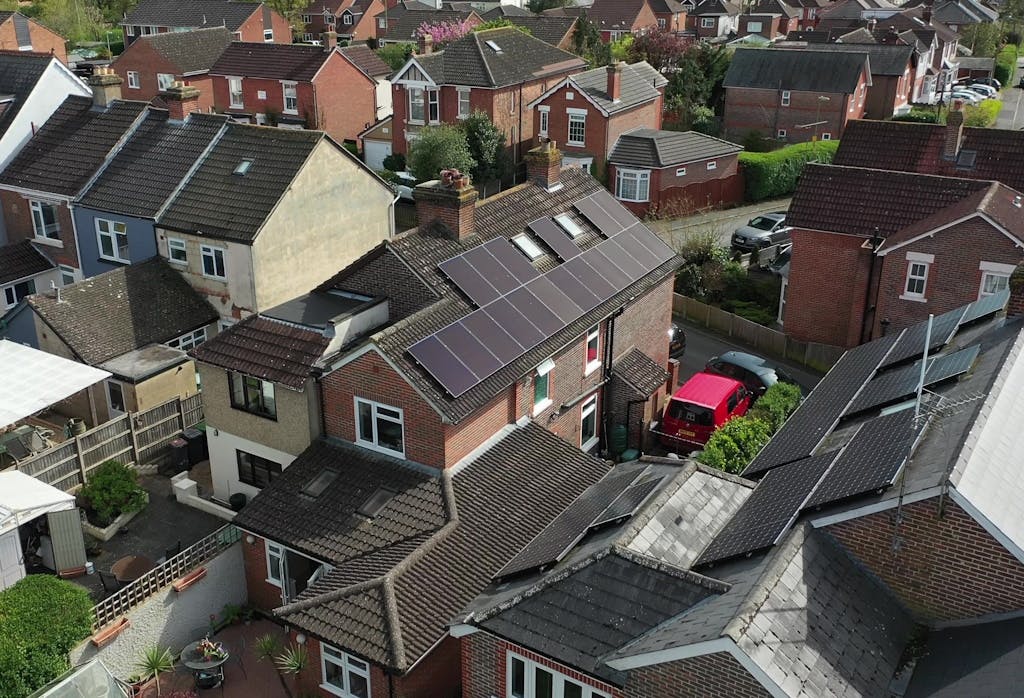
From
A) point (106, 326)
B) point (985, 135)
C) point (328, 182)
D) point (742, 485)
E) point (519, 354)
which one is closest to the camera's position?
point (742, 485)

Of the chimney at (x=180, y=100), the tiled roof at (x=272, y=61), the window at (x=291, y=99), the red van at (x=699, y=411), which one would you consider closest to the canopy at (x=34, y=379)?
the chimney at (x=180, y=100)

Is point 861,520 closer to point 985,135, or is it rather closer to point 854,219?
point 854,219

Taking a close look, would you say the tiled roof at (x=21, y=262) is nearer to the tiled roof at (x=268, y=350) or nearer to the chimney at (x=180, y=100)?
the chimney at (x=180, y=100)

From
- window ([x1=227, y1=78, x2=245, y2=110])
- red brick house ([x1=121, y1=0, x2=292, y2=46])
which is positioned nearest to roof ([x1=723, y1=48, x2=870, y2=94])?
window ([x1=227, y1=78, x2=245, y2=110])

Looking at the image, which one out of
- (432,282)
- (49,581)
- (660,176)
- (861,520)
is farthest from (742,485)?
(660,176)

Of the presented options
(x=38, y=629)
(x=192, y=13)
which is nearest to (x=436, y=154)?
(x=38, y=629)

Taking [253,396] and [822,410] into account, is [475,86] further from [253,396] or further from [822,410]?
[822,410]
